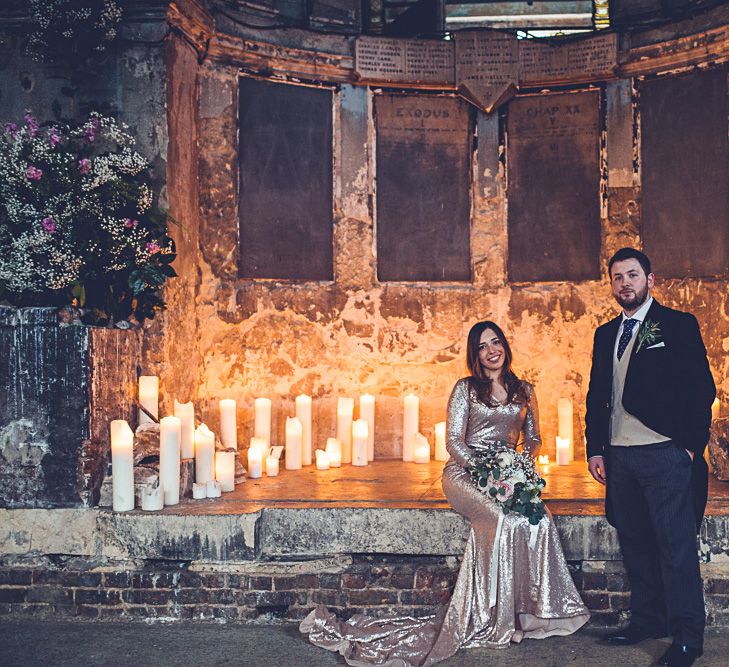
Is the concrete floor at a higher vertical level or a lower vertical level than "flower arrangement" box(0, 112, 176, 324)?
lower

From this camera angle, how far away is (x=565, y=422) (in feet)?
20.1

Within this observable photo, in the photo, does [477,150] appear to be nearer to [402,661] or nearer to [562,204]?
[562,204]

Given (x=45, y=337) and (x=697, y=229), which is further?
(x=697, y=229)

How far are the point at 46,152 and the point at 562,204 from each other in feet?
12.4

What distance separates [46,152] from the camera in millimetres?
4680

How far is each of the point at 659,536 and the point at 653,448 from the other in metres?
0.40

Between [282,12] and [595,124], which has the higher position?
[282,12]

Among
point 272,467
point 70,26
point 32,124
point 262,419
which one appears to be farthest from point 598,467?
point 70,26

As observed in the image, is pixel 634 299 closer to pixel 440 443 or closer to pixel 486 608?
pixel 486 608

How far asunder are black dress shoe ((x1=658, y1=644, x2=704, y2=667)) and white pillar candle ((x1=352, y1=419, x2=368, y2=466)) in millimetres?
2707

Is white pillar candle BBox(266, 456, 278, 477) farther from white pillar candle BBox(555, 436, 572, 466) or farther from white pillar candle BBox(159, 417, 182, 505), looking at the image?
white pillar candle BBox(555, 436, 572, 466)

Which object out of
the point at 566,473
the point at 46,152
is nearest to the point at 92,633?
the point at 46,152

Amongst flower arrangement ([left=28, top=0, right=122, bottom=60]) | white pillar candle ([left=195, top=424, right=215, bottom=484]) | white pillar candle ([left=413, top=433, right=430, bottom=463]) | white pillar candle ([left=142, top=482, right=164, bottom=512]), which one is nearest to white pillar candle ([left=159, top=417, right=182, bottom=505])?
white pillar candle ([left=142, top=482, right=164, bottom=512])

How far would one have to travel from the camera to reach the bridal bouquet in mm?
3977
